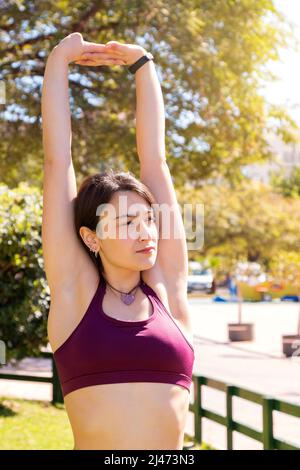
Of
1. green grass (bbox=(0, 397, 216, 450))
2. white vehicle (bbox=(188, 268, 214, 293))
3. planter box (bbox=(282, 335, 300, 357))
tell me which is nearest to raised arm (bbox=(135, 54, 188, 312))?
green grass (bbox=(0, 397, 216, 450))

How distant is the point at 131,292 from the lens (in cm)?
258

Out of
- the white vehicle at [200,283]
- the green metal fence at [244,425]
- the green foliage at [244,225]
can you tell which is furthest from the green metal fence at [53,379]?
the green foliage at [244,225]

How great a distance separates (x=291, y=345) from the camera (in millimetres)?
18656

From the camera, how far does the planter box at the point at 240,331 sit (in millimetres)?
22406

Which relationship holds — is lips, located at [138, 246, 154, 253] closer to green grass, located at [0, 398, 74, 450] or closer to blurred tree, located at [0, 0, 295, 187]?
green grass, located at [0, 398, 74, 450]

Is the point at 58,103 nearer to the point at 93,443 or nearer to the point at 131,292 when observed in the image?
the point at 131,292

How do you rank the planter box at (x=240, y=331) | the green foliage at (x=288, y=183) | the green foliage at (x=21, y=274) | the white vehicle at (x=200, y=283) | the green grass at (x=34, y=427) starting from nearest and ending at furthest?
the green grass at (x=34, y=427), the green foliage at (x=21, y=274), the planter box at (x=240, y=331), the white vehicle at (x=200, y=283), the green foliage at (x=288, y=183)

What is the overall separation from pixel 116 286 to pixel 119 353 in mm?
279

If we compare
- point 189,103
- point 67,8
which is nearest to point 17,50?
point 67,8

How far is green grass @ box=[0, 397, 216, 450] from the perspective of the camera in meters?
8.87

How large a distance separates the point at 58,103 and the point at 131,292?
0.65m

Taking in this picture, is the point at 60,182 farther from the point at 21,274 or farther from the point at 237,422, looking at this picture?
the point at 21,274

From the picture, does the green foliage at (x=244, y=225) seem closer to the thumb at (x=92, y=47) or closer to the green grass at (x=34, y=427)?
the green grass at (x=34, y=427)

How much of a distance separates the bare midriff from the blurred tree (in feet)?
39.6
